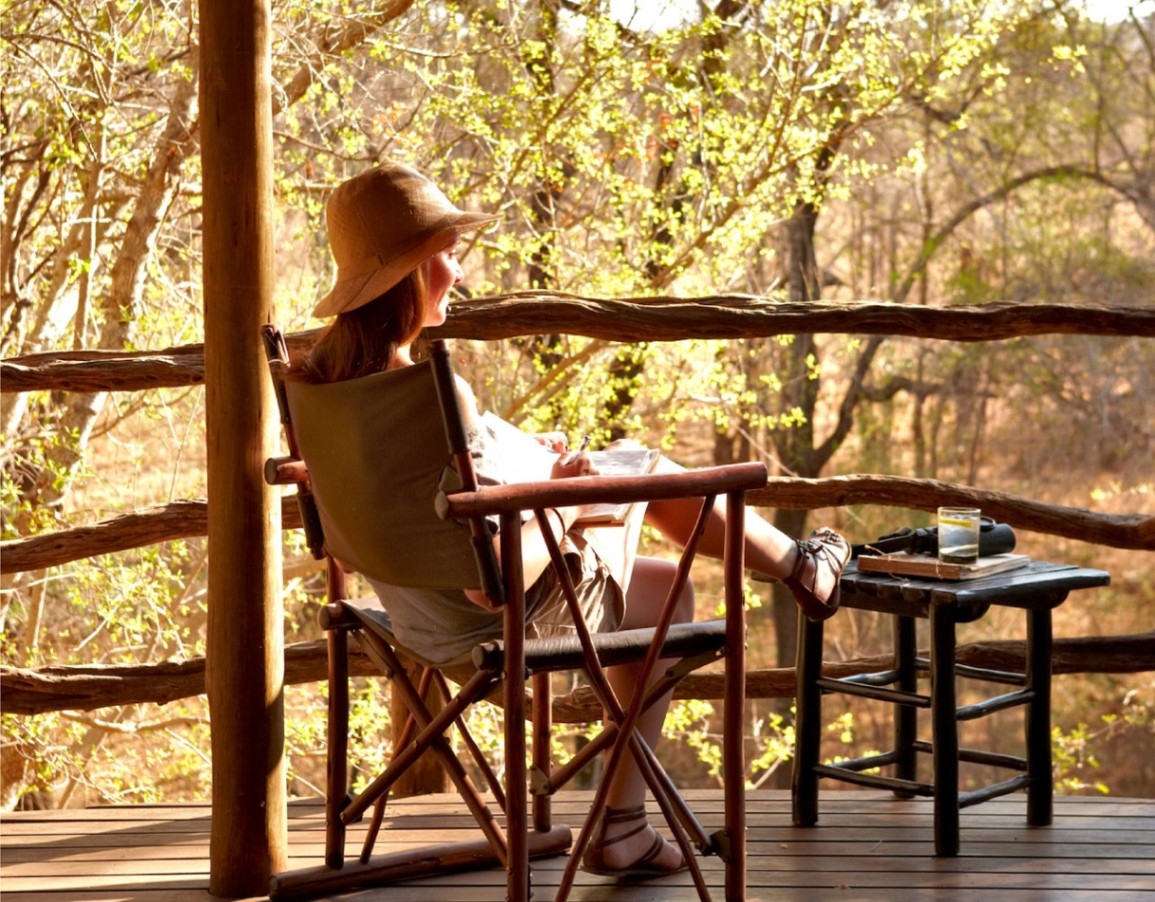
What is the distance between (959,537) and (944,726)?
38cm

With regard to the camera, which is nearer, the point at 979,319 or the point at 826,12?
the point at 979,319

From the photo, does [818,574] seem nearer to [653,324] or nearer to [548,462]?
[548,462]

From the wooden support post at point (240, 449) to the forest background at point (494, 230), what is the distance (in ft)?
1.47

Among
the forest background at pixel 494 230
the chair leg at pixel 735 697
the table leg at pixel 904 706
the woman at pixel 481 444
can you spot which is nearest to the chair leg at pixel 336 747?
the woman at pixel 481 444

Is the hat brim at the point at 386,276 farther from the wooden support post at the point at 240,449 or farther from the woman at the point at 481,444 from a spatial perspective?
the wooden support post at the point at 240,449

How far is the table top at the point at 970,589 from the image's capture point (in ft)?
9.02

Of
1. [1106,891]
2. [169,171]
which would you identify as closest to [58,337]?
[169,171]

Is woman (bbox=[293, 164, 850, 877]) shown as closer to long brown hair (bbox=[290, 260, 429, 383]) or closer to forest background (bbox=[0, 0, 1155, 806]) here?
long brown hair (bbox=[290, 260, 429, 383])

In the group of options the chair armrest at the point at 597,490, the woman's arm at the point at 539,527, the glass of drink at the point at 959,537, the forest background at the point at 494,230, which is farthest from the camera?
the forest background at the point at 494,230

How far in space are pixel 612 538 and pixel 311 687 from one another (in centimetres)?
628

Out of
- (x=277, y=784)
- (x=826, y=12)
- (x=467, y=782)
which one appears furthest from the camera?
(x=826, y=12)

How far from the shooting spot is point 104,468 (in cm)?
902

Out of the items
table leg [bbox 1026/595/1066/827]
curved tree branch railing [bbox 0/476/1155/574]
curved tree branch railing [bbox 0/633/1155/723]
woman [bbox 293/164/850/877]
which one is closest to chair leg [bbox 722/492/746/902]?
woman [bbox 293/164/850/877]

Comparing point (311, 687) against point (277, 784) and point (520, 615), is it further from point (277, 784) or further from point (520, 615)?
point (520, 615)
